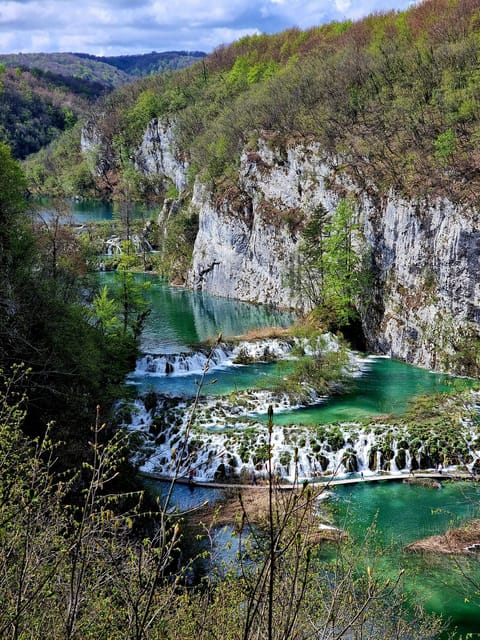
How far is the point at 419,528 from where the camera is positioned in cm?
1792

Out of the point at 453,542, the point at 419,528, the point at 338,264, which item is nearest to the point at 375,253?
the point at 338,264

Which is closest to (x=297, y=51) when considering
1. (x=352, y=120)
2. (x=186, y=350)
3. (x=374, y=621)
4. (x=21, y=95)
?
(x=352, y=120)

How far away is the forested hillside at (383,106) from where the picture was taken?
37.2m

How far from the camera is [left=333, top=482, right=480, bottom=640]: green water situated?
1427 centimetres

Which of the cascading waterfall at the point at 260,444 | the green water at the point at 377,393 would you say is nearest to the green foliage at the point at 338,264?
the green water at the point at 377,393

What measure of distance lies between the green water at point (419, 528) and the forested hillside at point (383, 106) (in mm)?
18648

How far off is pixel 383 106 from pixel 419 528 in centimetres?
3544

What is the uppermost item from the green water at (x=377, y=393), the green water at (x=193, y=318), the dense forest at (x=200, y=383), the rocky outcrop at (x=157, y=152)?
the rocky outcrop at (x=157, y=152)

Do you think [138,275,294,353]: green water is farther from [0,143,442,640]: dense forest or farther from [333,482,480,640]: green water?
[333,482,480,640]: green water

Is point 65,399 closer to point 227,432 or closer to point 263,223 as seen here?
point 227,432

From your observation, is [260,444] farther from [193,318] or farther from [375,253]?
[193,318]

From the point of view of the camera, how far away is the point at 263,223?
50.5 m

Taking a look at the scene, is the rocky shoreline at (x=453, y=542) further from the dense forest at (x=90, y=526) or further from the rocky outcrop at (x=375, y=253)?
the rocky outcrop at (x=375, y=253)

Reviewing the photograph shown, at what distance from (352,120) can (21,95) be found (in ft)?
427
